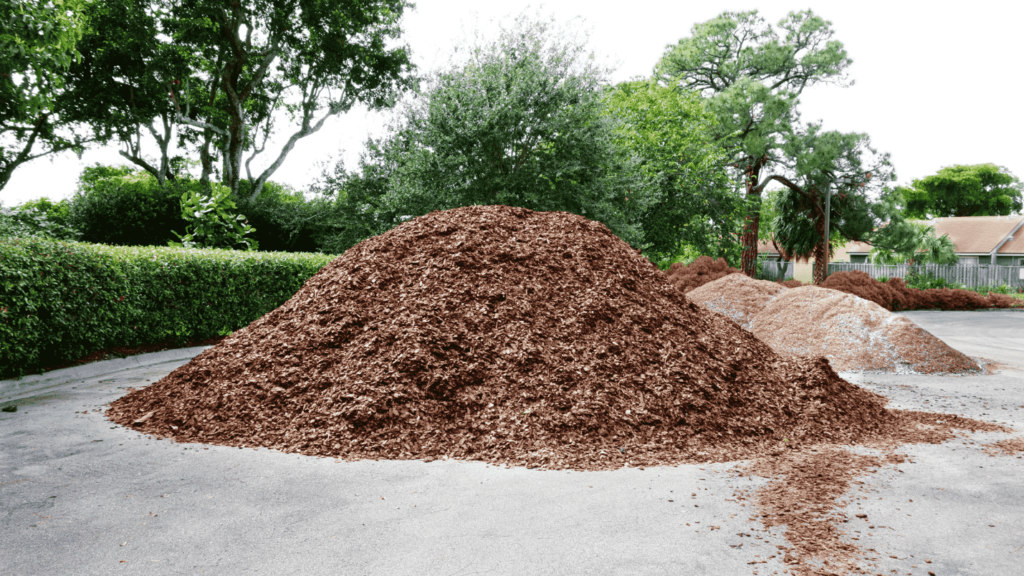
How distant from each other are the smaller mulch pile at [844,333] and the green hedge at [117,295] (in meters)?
8.28

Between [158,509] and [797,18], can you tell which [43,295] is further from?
[797,18]

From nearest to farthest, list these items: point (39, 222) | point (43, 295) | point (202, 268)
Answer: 1. point (43, 295)
2. point (202, 268)
3. point (39, 222)

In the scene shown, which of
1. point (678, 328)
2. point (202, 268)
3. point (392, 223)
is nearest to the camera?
point (678, 328)

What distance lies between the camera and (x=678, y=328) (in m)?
5.54

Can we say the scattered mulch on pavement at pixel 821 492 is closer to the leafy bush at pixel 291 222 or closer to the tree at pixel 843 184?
the leafy bush at pixel 291 222

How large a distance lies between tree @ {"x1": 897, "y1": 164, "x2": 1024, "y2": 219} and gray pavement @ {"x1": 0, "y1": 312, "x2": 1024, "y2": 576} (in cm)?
5226

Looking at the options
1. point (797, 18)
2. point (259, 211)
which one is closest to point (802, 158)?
point (797, 18)

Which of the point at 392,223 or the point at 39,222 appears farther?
the point at 392,223

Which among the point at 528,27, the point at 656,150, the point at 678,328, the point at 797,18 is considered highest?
the point at 797,18

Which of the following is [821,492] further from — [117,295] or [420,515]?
[117,295]

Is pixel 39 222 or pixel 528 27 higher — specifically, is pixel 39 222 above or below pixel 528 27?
below

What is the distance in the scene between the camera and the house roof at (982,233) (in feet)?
120

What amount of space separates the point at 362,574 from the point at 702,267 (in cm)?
1508

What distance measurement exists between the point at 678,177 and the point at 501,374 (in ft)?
54.3
